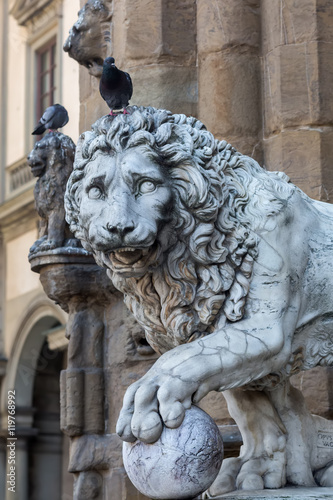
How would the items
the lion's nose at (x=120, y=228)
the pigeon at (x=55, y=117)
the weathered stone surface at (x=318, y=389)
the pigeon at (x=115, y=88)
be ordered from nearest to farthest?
the lion's nose at (x=120, y=228)
the pigeon at (x=115, y=88)
the weathered stone surface at (x=318, y=389)
the pigeon at (x=55, y=117)

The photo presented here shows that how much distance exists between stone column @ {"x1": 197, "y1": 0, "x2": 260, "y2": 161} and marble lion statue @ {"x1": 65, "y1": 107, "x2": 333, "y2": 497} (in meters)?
1.13

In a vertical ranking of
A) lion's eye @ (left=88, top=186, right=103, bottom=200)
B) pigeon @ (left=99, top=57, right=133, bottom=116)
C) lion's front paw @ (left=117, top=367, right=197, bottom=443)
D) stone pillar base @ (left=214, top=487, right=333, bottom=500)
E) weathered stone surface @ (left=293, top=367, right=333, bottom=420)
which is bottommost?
stone pillar base @ (left=214, top=487, right=333, bottom=500)

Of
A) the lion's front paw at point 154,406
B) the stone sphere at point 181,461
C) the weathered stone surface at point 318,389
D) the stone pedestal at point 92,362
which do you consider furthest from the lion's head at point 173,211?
the stone pedestal at point 92,362

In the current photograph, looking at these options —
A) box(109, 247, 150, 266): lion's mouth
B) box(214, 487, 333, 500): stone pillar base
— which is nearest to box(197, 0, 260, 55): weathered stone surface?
box(109, 247, 150, 266): lion's mouth

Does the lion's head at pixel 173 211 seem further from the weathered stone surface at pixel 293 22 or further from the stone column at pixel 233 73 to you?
the weathered stone surface at pixel 293 22

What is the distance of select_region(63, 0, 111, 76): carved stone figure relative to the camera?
4.87 meters

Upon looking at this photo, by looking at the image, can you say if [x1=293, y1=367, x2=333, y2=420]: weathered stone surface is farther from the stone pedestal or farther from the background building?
the stone pedestal

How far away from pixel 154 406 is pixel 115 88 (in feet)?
3.96

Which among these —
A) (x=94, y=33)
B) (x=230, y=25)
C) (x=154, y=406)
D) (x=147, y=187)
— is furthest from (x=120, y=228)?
(x=94, y=33)

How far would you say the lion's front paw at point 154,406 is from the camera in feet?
9.37

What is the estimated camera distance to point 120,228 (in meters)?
2.98

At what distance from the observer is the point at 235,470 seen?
3438 millimetres

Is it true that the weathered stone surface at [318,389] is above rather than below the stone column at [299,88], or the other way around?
below

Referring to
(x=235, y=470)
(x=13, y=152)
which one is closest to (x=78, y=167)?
(x=235, y=470)
